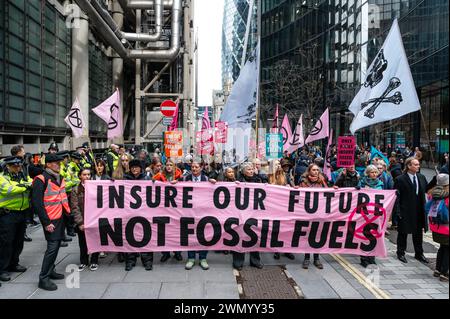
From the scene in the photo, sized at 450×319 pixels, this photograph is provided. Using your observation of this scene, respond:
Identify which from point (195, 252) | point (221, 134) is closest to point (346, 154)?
point (195, 252)

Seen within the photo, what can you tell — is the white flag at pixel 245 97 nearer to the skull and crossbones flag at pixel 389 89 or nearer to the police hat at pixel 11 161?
the skull and crossbones flag at pixel 389 89

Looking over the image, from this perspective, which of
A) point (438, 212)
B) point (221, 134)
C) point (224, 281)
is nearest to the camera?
point (224, 281)

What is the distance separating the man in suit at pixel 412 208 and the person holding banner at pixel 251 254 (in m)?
2.51

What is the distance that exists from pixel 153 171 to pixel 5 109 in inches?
216

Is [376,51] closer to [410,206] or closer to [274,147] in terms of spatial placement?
[274,147]

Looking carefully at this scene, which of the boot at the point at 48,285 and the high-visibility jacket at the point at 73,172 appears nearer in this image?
the boot at the point at 48,285

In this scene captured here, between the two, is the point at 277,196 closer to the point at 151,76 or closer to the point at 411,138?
the point at 411,138

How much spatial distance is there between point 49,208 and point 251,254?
125 inches

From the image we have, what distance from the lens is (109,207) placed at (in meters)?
6.28

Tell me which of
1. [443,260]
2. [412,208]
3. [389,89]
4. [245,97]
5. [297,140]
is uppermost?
[245,97]

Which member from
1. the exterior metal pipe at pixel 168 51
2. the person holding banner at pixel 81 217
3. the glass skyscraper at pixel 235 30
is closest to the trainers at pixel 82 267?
the person holding banner at pixel 81 217

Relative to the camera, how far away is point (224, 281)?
18.9 ft

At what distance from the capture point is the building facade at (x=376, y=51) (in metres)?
21.8

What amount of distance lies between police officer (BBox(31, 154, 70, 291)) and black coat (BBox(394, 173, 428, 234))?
5.52 meters
